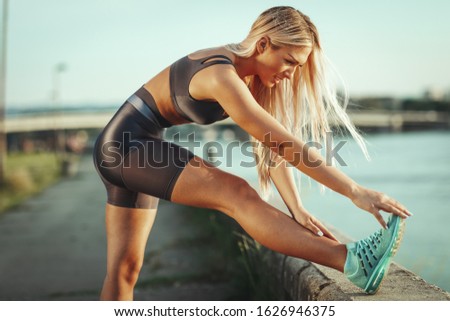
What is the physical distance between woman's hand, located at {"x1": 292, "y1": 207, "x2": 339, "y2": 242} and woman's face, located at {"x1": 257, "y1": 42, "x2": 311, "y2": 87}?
47 cm

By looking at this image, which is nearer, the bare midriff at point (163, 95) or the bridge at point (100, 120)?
the bare midriff at point (163, 95)

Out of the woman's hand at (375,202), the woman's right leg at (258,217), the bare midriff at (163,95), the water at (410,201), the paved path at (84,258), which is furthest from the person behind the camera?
the water at (410,201)

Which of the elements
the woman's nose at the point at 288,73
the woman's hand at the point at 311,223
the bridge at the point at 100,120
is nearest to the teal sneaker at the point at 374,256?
the woman's hand at the point at 311,223

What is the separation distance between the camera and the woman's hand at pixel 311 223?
2.06m

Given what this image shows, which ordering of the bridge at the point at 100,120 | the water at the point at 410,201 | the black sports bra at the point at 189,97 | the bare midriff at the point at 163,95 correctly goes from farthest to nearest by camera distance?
the bridge at the point at 100,120
the water at the point at 410,201
the bare midriff at the point at 163,95
the black sports bra at the point at 189,97

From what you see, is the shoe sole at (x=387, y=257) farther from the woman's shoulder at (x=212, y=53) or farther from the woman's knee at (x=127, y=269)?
the woman's knee at (x=127, y=269)

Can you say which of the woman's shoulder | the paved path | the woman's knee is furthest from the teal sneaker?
the paved path

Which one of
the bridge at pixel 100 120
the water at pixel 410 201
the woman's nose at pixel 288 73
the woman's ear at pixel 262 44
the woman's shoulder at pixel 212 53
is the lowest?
the bridge at pixel 100 120

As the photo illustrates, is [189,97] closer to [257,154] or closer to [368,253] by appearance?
[257,154]

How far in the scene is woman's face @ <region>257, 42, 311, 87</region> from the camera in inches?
82.0

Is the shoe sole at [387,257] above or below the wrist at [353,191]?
below

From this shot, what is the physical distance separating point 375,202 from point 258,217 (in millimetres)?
356

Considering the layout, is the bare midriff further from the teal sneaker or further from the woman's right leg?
the teal sneaker

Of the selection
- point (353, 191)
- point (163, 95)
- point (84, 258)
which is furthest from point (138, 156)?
point (84, 258)
